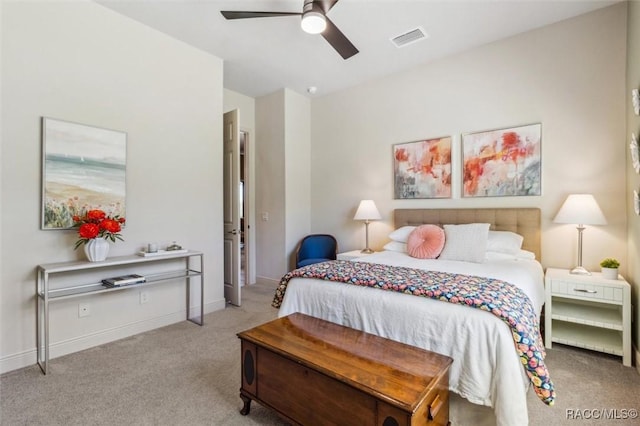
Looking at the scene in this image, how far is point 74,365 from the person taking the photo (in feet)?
7.95

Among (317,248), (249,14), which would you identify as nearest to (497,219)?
(317,248)

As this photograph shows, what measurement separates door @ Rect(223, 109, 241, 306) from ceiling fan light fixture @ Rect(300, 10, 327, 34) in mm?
1732

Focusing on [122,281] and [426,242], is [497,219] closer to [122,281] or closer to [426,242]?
[426,242]

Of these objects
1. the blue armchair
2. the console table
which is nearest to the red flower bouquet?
the console table

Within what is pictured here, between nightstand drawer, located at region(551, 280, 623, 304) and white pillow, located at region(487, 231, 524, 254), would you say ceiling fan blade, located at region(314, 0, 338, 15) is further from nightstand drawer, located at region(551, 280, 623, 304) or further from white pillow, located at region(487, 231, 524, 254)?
nightstand drawer, located at region(551, 280, 623, 304)

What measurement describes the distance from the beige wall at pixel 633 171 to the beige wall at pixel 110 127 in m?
3.96

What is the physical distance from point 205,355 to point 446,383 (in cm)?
196

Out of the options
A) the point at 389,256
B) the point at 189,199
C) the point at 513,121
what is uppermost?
the point at 513,121

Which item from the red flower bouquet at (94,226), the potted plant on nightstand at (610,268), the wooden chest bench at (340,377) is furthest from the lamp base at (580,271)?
the red flower bouquet at (94,226)

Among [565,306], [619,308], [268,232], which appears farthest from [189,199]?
[619,308]

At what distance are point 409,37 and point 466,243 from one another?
2242 millimetres

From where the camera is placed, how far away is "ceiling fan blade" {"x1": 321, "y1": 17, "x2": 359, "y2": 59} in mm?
2537

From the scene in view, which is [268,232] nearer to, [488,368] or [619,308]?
[488,368]

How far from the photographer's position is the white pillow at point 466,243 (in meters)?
2.87
